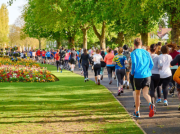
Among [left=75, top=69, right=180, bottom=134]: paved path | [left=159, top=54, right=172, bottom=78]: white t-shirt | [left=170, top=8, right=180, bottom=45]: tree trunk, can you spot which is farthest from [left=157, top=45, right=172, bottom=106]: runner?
[left=170, top=8, right=180, bottom=45]: tree trunk

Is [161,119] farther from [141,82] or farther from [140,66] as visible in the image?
[140,66]

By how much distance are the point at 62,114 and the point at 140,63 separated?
2.40m

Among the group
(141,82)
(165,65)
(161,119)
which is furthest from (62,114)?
(165,65)

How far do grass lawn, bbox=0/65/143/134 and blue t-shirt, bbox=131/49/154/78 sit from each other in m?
1.12

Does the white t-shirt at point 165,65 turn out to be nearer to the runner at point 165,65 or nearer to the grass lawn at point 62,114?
the runner at point 165,65

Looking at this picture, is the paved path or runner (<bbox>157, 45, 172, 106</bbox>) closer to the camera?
the paved path

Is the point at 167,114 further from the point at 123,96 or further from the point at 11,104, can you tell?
the point at 11,104

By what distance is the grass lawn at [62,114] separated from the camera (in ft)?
21.3

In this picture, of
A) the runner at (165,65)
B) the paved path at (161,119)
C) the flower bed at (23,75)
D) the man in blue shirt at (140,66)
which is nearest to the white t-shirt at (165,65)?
the runner at (165,65)

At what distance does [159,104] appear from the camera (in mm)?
9625

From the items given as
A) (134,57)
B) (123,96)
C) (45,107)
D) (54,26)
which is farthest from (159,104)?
(54,26)

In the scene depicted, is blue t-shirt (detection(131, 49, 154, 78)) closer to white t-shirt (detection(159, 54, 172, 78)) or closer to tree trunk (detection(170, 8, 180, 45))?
white t-shirt (detection(159, 54, 172, 78))

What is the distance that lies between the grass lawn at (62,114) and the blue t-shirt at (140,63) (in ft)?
3.68

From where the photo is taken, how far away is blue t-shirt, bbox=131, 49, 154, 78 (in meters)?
7.53
